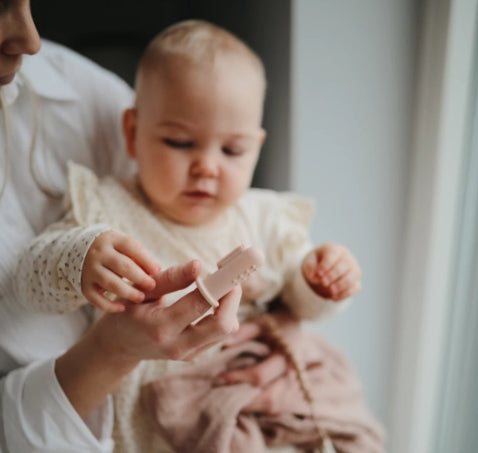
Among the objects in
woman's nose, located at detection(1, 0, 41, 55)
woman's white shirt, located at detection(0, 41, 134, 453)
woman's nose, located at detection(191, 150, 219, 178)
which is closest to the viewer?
woman's nose, located at detection(1, 0, 41, 55)

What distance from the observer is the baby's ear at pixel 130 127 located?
799 mm

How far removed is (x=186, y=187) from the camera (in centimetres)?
74

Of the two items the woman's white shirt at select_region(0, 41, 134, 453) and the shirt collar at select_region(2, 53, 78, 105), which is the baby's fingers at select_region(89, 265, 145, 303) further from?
the shirt collar at select_region(2, 53, 78, 105)

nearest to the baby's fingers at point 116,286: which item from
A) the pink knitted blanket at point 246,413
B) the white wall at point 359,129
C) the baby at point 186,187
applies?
the baby at point 186,187

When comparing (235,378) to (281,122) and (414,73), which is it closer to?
(281,122)

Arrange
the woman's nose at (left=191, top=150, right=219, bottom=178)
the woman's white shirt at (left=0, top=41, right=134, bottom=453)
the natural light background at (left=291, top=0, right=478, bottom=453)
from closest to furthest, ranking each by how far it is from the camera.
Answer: the woman's white shirt at (left=0, top=41, right=134, bottom=453)
the woman's nose at (left=191, top=150, right=219, bottom=178)
the natural light background at (left=291, top=0, right=478, bottom=453)

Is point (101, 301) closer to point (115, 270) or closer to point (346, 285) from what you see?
point (115, 270)

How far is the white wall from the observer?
925mm

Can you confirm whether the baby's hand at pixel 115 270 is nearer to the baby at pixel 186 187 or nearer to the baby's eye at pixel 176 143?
the baby at pixel 186 187

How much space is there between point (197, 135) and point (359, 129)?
0.41 metres

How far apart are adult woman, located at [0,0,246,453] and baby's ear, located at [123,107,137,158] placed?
8 centimetres

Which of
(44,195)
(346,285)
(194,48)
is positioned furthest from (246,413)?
(194,48)

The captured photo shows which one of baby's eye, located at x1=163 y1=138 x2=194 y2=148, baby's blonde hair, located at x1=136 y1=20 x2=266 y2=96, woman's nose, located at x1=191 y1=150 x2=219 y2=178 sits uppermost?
baby's blonde hair, located at x1=136 y1=20 x2=266 y2=96

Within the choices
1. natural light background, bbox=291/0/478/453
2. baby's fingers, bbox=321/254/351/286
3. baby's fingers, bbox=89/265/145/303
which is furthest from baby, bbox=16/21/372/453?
natural light background, bbox=291/0/478/453
